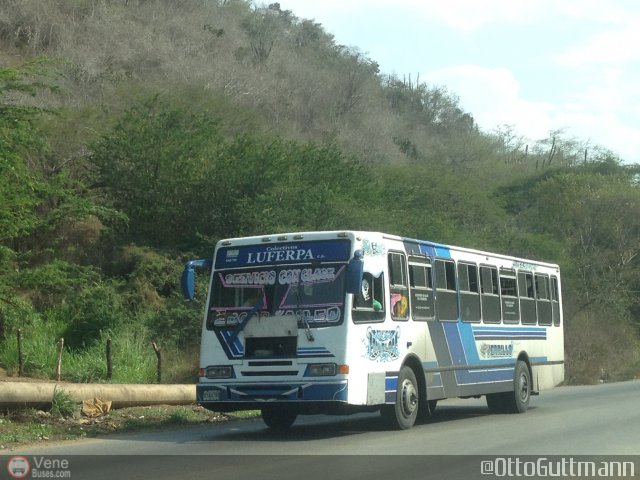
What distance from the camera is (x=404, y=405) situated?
47.7 ft

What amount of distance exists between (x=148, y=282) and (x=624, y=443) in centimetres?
2003

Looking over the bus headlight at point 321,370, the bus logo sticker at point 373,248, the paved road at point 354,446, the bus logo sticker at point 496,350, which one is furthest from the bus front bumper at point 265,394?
the bus logo sticker at point 496,350

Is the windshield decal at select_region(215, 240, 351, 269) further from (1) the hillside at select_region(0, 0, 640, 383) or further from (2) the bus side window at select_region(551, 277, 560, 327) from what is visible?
(2) the bus side window at select_region(551, 277, 560, 327)

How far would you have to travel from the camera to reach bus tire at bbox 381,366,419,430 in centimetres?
1431

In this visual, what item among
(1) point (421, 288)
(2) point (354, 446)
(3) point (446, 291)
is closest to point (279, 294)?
(2) point (354, 446)

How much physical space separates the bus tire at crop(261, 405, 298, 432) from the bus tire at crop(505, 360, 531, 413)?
17.2 ft

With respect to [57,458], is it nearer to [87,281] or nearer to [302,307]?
[302,307]

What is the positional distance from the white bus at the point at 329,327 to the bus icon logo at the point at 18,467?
3.35 m

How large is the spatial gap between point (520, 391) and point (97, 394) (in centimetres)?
819

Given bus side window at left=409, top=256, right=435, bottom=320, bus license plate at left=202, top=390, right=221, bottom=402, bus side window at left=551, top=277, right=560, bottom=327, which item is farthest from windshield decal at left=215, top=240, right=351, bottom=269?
bus side window at left=551, top=277, right=560, bottom=327

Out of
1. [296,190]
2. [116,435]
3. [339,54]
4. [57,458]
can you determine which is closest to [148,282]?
[296,190]

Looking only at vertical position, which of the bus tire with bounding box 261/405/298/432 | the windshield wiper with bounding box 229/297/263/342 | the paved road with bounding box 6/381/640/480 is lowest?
the paved road with bounding box 6/381/640/480

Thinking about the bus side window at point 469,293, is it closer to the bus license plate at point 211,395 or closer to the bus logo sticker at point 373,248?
the bus logo sticker at point 373,248

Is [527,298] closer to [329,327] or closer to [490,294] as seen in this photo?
[490,294]
